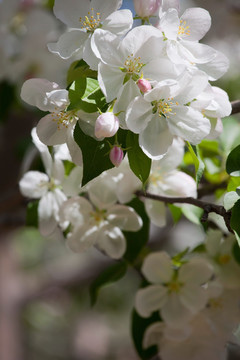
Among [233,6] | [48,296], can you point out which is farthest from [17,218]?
[48,296]

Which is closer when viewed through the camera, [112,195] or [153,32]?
[153,32]

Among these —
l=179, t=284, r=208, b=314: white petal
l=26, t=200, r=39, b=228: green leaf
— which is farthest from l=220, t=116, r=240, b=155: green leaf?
l=26, t=200, r=39, b=228: green leaf

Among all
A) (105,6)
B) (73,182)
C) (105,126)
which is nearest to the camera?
(105,126)

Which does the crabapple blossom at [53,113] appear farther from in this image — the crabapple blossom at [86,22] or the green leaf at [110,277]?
the green leaf at [110,277]

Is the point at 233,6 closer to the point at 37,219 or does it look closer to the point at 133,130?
the point at 37,219

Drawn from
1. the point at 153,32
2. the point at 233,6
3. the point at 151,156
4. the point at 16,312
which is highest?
the point at 153,32

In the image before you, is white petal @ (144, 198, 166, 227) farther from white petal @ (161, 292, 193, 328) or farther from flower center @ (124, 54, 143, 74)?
flower center @ (124, 54, 143, 74)

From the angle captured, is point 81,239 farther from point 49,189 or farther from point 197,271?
point 197,271

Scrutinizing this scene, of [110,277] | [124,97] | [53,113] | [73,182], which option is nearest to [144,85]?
[124,97]
